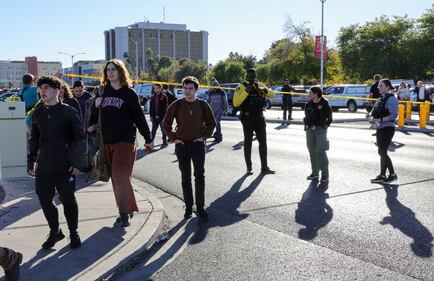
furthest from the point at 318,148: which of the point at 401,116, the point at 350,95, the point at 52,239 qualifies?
the point at 350,95

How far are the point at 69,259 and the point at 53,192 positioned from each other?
2.34 ft

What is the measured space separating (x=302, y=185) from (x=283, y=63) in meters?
49.5

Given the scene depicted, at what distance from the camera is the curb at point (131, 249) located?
184 inches

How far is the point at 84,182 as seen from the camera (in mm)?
8992

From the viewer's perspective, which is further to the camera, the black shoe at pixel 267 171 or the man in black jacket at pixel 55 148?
the black shoe at pixel 267 171

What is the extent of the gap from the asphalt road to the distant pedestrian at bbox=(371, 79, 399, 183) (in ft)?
0.94

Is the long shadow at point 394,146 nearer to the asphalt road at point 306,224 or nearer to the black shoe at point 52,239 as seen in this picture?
the asphalt road at point 306,224

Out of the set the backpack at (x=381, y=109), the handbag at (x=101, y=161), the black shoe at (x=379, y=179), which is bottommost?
the black shoe at (x=379, y=179)

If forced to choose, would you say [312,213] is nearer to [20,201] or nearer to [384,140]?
[384,140]

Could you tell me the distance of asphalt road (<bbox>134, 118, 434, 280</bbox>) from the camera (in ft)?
15.8

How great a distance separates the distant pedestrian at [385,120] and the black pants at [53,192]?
211 inches

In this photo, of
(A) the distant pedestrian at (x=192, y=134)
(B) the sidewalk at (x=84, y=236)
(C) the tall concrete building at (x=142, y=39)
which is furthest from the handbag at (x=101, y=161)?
(C) the tall concrete building at (x=142, y=39)

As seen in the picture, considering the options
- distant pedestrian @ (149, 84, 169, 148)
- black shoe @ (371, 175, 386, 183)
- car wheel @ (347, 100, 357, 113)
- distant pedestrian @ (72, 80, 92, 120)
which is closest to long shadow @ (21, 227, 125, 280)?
distant pedestrian @ (72, 80, 92, 120)

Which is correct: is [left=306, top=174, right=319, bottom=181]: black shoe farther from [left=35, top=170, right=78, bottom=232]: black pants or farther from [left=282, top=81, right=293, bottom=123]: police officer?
[left=282, top=81, right=293, bottom=123]: police officer
